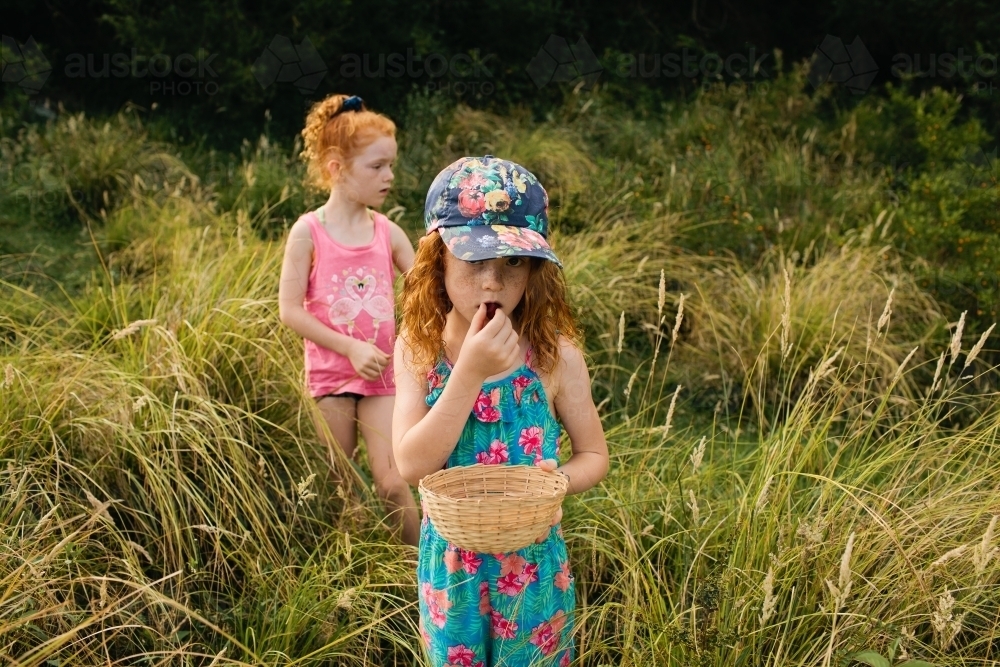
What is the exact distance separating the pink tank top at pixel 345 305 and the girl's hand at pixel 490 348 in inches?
55.7

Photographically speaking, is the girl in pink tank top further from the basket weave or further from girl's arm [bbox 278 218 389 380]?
the basket weave

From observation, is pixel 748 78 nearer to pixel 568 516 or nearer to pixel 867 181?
pixel 867 181

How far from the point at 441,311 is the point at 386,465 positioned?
3.87ft

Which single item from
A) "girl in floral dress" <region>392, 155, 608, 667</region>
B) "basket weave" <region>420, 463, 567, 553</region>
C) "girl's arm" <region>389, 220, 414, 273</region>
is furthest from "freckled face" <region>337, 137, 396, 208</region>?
"basket weave" <region>420, 463, 567, 553</region>

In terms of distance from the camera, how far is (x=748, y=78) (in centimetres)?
1134

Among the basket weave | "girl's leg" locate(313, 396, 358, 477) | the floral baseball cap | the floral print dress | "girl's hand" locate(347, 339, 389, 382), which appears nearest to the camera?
the basket weave

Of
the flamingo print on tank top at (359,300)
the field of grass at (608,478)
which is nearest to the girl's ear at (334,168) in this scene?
the flamingo print on tank top at (359,300)

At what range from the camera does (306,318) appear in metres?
3.33

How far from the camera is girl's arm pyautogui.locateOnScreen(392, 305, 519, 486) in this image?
1.96m

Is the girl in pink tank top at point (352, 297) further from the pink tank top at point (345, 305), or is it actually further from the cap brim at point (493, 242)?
the cap brim at point (493, 242)

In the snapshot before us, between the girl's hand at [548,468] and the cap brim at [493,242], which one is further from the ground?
the cap brim at [493,242]

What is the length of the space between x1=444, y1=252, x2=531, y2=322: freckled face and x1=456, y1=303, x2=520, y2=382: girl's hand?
116 millimetres

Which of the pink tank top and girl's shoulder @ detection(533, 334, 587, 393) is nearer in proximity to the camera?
girl's shoulder @ detection(533, 334, 587, 393)

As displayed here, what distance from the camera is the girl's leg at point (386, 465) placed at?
3.27m
